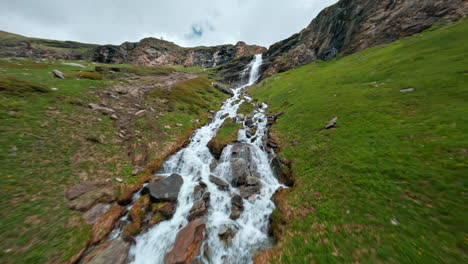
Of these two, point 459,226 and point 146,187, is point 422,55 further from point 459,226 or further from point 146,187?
point 146,187

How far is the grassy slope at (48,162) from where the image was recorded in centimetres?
→ 684

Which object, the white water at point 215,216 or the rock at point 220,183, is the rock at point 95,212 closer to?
the white water at point 215,216

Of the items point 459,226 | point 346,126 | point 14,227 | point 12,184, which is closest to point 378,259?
point 459,226

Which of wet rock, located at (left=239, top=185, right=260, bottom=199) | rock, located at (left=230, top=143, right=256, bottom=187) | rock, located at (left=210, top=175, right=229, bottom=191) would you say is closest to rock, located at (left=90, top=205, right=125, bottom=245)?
rock, located at (left=210, top=175, right=229, bottom=191)

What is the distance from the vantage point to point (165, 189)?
38.9 feet

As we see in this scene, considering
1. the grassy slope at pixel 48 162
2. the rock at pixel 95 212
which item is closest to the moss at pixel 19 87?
the grassy slope at pixel 48 162

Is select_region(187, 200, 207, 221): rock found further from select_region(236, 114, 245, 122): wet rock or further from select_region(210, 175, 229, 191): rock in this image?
select_region(236, 114, 245, 122): wet rock

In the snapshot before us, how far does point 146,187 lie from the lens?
11586mm

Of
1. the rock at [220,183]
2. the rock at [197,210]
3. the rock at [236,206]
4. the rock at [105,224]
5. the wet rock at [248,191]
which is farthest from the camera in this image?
the rock at [220,183]

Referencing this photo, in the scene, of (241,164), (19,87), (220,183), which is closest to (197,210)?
(220,183)

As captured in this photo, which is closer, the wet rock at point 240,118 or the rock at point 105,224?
the rock at point 105,224

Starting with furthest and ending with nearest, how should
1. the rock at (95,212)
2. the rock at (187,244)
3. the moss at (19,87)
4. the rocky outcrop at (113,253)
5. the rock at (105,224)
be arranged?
1. the moss at (19,87)
2. the rock at (95,212)
3. the rock at (105,224)
4. the rock at (187,244)
5. the rocky outcrop at (113,253)

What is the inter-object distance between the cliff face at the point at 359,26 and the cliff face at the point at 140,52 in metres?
61.9

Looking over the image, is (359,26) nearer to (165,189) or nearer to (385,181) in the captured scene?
(385,181)
